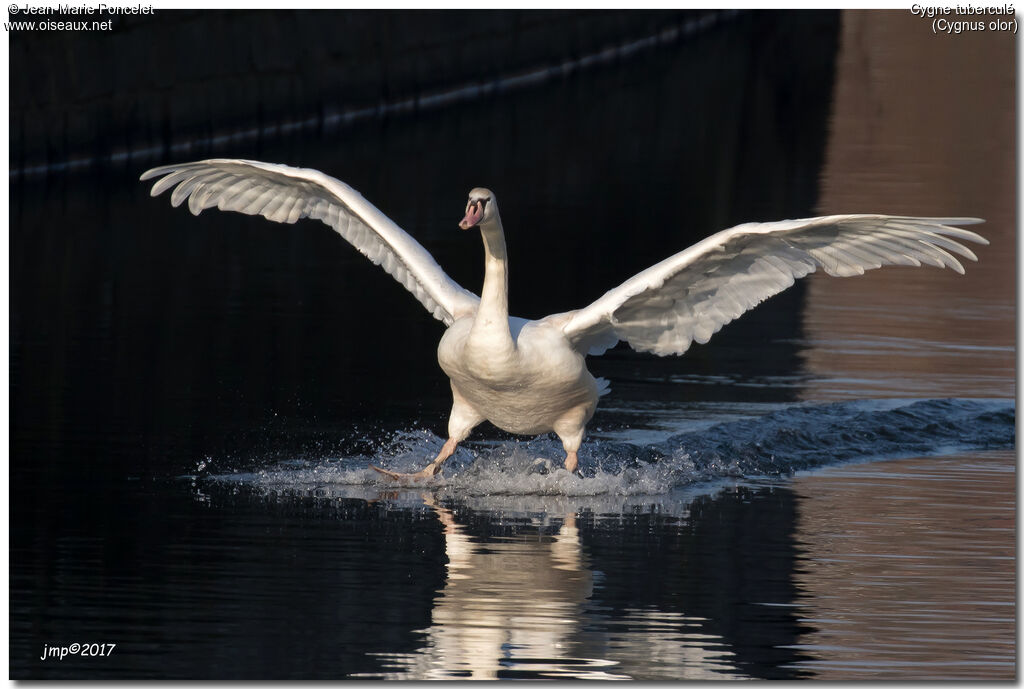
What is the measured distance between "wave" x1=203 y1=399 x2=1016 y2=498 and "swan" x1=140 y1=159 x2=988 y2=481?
0.24m

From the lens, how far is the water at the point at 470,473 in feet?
29.5

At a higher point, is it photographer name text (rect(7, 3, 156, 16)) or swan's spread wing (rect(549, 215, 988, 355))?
photographer name text (rect(7, 3, 156, 16))

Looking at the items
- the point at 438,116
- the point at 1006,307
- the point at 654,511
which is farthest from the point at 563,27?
the point at 654,511

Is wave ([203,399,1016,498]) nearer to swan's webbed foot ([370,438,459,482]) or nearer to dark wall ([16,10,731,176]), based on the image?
swan's webbed foot ([370,438,459,482])

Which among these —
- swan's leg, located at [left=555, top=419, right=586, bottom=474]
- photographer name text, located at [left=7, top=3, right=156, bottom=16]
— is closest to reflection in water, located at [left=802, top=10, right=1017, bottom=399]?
swan's leg, located at [left=555, top=419, right=586, bottom=474]

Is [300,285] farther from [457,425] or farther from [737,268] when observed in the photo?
[737,268]

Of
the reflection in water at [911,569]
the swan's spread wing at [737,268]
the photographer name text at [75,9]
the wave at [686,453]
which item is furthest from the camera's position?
the photographer name text at [75,9]

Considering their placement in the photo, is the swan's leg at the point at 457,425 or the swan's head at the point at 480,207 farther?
the swan's leg at the point at 457,425

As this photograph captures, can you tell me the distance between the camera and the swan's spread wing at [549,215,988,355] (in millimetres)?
11234

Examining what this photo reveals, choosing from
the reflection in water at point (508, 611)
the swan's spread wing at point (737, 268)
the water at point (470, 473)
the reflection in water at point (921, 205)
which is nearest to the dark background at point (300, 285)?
the water at point (470, 473)

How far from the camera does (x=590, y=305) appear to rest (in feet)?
39.3

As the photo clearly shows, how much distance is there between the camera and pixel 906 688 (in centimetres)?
847

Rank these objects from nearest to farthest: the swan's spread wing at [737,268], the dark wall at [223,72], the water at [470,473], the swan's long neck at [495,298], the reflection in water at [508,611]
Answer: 1. the reflection in water at [508,611]
2. the water at [470,473]
3. the swan's spread wing at [737,268]
4. the swan's long neck at [495,298]
5. the dark wall at [223,72]

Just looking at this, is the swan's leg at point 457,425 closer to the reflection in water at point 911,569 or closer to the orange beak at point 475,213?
the orange beak at point 475,213
